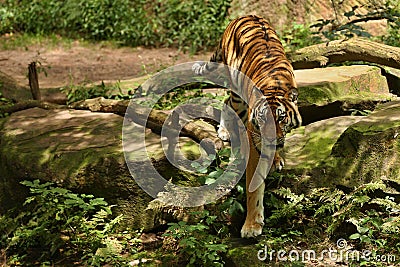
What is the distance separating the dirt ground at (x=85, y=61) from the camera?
351 inches

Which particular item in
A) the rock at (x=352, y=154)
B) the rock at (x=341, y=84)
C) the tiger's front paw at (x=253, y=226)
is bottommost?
the tiger's front paw at (x=253, y=226)

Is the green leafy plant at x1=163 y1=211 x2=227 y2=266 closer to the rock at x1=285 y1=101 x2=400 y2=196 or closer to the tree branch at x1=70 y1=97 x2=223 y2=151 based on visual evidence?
the tree branch at x1=70 y1=97 x2=223 y2=151

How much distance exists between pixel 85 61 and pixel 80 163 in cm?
536

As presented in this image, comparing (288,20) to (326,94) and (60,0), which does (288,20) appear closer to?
(326,94)

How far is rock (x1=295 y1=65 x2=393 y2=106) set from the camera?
5.57 metres

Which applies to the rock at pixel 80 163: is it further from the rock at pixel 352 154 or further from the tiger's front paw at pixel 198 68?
the tiger's front paw at pixel 198 68

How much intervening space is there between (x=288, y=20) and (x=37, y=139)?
535 cm


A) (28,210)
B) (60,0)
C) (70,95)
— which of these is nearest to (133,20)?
(60,0)

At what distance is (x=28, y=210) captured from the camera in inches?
199

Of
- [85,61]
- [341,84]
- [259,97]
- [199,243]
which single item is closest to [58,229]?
[199,243]

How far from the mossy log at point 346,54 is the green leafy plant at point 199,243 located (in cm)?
272

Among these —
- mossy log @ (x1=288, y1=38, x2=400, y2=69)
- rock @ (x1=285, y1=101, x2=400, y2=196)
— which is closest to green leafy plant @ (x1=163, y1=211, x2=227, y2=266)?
rock @ (x1=285, y1=101, x2=400, y2=196)

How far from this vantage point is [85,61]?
10.0m

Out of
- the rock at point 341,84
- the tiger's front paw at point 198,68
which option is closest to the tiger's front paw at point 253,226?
the rock at point 341,84
